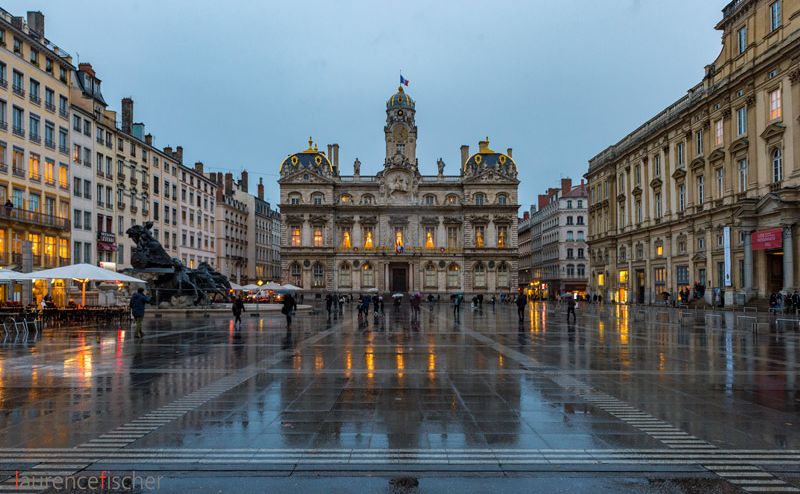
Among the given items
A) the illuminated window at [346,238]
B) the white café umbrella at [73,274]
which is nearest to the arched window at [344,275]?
the illuminated window at [346,238]

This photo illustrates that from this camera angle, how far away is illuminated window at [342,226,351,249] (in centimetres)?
8494

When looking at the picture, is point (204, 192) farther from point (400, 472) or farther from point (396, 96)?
point (400, 472)

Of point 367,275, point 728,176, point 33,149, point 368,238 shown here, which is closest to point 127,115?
point 33,149

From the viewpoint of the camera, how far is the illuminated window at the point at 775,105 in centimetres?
3784

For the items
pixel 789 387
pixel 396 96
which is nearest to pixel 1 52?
pixel 789 387

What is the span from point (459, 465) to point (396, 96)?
84.7 metres

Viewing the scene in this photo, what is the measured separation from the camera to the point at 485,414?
902cm

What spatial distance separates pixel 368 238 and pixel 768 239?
179 ft

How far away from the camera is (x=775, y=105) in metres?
38.3

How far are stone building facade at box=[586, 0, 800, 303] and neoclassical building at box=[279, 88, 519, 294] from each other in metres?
22.5

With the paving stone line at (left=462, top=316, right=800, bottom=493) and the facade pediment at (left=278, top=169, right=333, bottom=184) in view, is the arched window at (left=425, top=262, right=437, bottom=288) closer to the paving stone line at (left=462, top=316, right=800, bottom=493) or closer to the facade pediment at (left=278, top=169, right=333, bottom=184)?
the facade pediment at (left=278, top=169, right=333, bottom=184)

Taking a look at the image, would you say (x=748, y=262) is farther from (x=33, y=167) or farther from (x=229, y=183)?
(x=229, y=183)

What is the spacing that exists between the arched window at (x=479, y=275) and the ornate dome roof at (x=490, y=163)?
12840 mm

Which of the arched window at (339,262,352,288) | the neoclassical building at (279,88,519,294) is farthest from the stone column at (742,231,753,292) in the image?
the arched window at (339,262,352,288)
